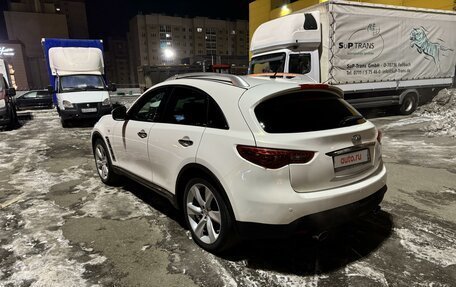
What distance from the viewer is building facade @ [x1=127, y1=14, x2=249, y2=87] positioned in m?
66.1

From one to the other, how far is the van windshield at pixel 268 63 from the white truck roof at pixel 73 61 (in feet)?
22.4

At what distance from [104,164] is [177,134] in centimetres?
250

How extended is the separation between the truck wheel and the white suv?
10.4m

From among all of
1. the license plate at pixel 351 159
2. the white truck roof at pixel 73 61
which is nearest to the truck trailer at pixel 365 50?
the license plate at pixel 351 159

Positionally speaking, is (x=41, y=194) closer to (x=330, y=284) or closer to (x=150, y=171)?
(x=150, y=171)

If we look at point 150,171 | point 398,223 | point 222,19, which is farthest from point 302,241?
Answer: point 222,19

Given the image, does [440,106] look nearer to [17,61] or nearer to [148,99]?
[148,99]

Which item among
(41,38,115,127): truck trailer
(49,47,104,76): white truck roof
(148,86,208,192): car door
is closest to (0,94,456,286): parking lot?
(148,86,208,192): car door

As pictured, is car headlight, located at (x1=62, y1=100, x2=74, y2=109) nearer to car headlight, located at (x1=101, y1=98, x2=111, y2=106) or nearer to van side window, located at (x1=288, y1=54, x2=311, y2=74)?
car headlight, located at (x1=101, y1=98, x2=111, y2=106)

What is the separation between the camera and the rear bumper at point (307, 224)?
7.93 ft

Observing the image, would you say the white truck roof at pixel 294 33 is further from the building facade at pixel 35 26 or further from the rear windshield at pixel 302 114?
the building facade at pixel 35 26

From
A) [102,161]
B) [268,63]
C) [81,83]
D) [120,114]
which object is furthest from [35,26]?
[120,114]

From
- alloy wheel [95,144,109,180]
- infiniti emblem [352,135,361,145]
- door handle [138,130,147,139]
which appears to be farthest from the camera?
alloy wheel [95,144,109,180]

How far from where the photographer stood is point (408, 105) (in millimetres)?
12031
